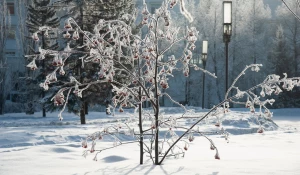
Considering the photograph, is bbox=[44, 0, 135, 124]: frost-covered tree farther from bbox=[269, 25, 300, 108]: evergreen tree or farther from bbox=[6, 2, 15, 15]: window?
bbox=[6, 2, 15, 15]: window

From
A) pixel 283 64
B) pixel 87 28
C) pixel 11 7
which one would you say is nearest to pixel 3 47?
pixel 11 7

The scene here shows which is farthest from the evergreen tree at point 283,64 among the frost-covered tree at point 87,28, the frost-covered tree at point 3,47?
the frost-covered tree at point 3,47

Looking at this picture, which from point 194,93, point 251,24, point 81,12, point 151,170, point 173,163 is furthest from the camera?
point 194,93

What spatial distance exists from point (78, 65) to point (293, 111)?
17006mm

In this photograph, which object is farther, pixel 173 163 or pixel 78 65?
pixel 78 65

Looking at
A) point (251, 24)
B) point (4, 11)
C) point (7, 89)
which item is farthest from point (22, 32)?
point (251, 24)

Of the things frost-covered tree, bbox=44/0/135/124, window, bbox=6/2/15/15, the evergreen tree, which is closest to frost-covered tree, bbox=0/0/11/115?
window, bbox=6/2/15/15

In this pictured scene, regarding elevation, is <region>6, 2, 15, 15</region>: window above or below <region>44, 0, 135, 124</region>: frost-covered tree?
above

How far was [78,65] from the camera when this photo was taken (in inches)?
707

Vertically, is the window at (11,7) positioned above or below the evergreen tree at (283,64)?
above

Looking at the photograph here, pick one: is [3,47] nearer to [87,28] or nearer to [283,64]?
[87,28]

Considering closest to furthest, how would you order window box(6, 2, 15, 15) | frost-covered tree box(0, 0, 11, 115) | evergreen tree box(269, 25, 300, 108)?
1. frost-covered tree box(0, 0, 11, 115)
2. evergreen tree box(269, 25, 300, 108)
3. window box(6, 2, 15, 15)

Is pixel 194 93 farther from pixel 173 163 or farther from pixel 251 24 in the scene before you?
pixel 173 163

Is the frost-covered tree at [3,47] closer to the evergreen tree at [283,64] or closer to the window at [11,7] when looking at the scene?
the window at [11,7]
